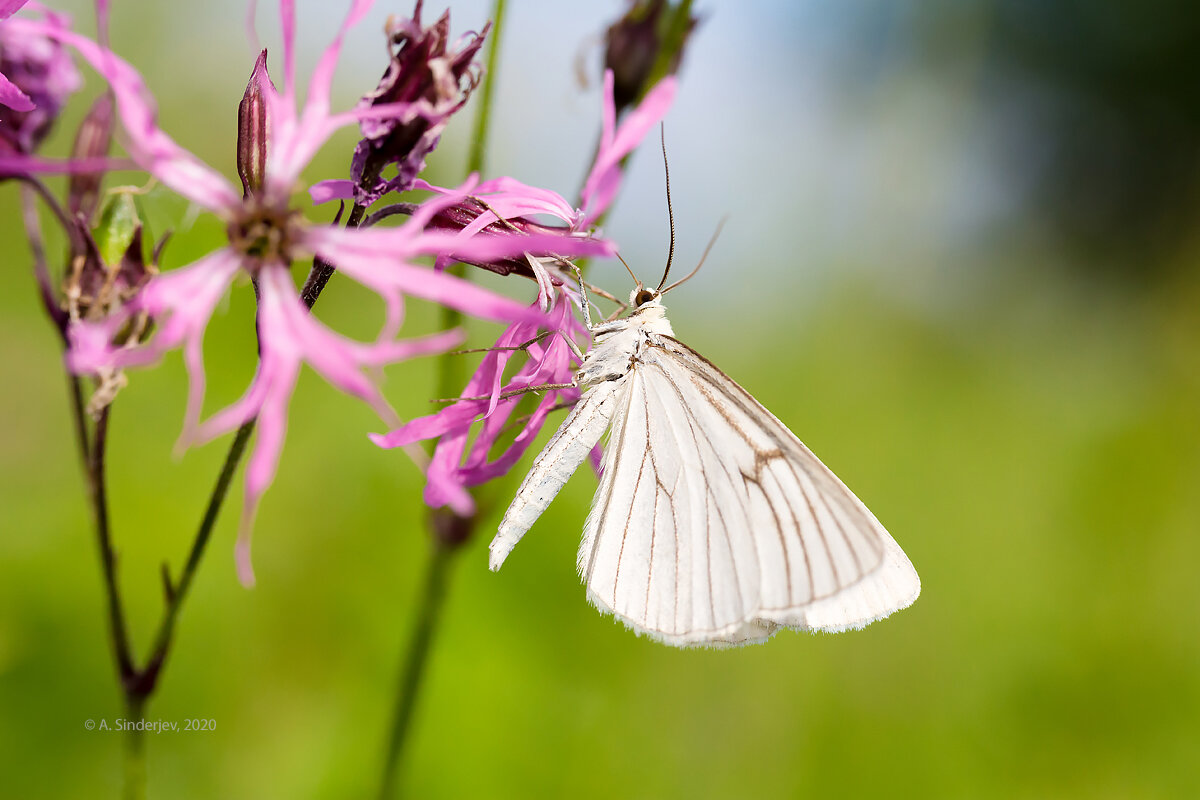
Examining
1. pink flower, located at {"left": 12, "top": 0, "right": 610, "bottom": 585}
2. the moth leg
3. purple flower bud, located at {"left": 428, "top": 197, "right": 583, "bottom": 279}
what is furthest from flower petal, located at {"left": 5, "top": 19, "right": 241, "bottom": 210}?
the moth leg

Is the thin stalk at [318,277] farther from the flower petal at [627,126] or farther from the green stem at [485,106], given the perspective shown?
the green stem at [485,106]

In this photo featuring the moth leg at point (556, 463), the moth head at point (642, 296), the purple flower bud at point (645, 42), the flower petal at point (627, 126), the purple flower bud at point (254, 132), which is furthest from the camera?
the purple flower bud at point (645, 42)

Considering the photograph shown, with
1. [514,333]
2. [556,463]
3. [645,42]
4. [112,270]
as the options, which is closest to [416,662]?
[556,463]

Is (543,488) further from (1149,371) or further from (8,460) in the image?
(1149,371)

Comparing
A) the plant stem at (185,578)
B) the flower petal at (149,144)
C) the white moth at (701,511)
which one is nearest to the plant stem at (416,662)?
the white moth at (701,511)

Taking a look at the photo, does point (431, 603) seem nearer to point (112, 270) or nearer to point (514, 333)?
point (514, 333)

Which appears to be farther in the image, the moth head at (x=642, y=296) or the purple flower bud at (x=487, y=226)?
the moth head at (x=642, y=296)

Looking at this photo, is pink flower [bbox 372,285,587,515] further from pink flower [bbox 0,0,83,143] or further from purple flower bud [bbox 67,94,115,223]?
pink flower [bbox 0,0,83,143]
